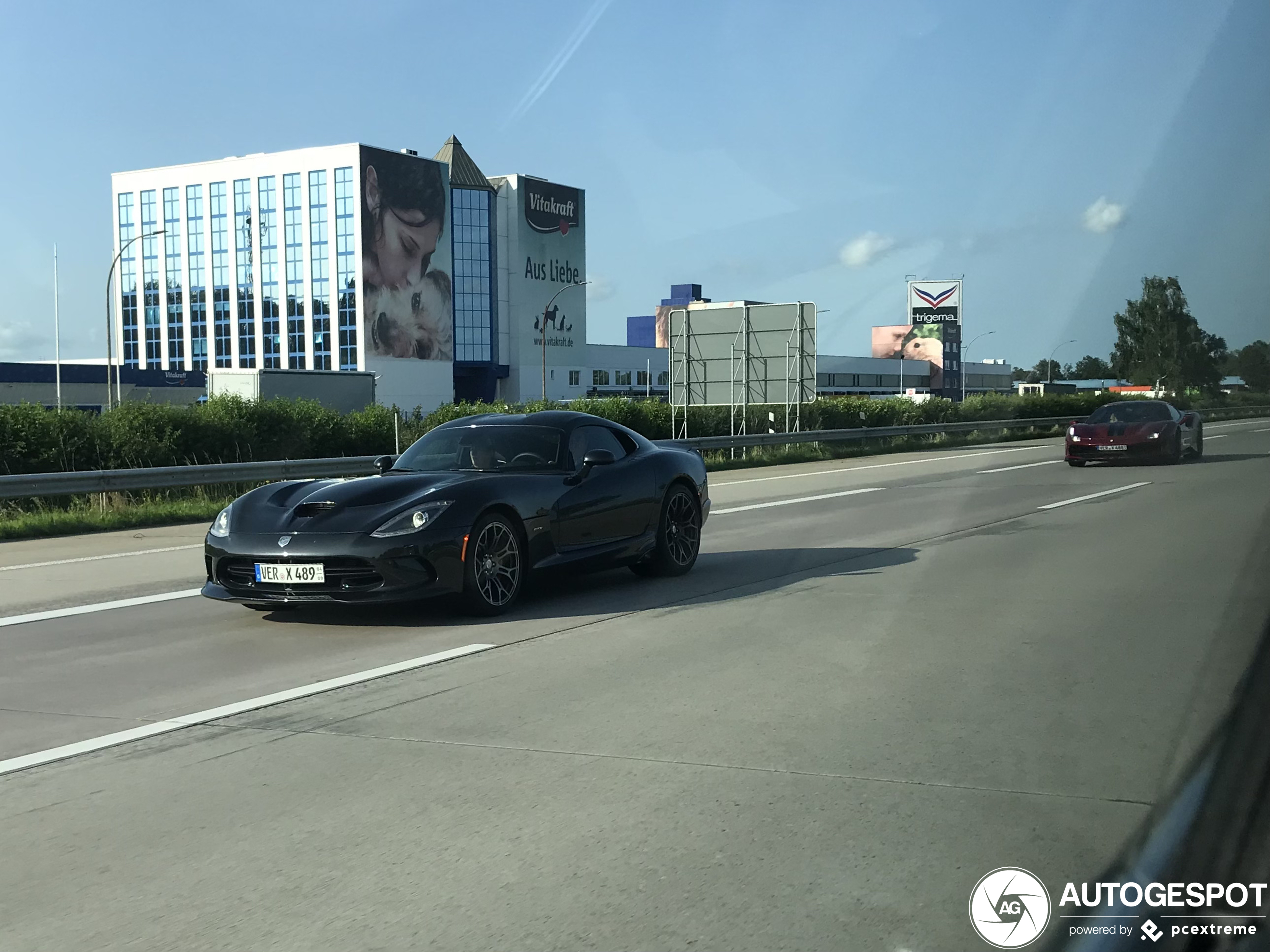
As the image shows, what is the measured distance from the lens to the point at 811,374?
31719mm

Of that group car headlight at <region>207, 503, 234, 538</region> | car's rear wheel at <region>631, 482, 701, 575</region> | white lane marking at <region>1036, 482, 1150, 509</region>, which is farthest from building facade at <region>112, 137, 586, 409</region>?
car headlight at <region>207, 503, 234, 538</region>

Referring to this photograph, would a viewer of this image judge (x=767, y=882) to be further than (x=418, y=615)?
No

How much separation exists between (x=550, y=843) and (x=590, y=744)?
48.6 inches

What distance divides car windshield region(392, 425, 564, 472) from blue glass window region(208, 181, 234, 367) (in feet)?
330

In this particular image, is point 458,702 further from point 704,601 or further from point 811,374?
point 811,374

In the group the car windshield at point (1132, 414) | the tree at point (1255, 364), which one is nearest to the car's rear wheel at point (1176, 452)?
the car windshield at point (1132, 414)

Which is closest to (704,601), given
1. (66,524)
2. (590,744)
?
(590,744)

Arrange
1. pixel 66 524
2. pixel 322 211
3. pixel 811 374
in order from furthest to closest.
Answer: pixel 322 211 < pixel 811 374 < pixel 66 524

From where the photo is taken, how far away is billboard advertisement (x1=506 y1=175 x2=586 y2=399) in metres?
110

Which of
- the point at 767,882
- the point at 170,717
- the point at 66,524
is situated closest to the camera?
the point at 767,882

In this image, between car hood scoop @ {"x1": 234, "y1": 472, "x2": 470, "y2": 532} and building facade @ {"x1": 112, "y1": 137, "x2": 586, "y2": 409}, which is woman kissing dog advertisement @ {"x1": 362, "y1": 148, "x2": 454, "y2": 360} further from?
car hood scoop @ {"x1": 234, "y1": 472, "x2": 470, "y2": 532}

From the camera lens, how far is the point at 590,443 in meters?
9.87

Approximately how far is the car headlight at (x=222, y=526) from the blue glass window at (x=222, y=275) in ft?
332

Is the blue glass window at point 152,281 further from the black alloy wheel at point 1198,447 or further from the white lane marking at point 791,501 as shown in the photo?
the white lane marking at point 791,501
